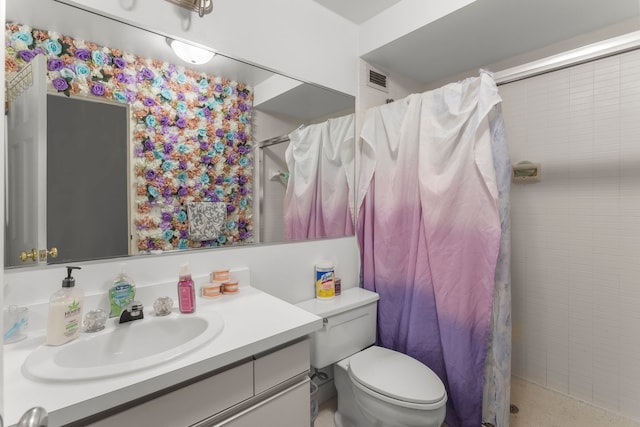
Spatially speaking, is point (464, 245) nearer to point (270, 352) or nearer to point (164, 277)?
point (270, 352)

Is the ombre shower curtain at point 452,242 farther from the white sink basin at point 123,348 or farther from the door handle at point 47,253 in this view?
the door handle at point 47,253

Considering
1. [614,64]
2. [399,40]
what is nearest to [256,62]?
[399,40]

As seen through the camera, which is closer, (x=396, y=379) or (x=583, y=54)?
(x=583, y=54)

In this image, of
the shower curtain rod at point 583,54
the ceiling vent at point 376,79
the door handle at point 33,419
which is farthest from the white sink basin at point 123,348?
the ceiling vent at point 376,79

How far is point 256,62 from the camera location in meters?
1.57

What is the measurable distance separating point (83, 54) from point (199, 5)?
52 centimetres

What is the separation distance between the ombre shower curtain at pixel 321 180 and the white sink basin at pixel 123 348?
0.75 m

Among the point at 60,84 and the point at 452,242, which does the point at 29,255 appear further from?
the point at 452,242

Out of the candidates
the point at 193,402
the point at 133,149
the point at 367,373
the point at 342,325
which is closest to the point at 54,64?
the point at 133,149

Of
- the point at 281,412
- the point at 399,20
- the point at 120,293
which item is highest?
the point at 399,20

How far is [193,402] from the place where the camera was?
835 millimetres

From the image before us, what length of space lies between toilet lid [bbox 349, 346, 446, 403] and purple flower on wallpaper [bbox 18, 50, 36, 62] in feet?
5.78

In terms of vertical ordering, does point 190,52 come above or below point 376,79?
below

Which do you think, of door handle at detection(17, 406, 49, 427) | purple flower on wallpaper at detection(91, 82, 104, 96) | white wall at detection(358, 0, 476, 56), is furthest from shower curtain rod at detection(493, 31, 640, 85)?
door handle at detection(17, 406, 49, 427)
